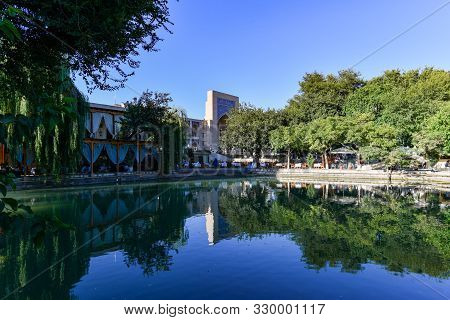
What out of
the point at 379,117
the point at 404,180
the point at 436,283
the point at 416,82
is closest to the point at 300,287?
the point at 436,283

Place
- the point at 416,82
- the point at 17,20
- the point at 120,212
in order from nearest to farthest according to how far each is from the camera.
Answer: the point at 17,20, the point at 120,212, the point at 416,82

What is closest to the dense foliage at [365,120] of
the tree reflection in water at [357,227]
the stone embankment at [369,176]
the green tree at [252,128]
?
the green tree at [252,128]

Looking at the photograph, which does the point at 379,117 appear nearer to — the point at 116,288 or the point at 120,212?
the point at 120,212

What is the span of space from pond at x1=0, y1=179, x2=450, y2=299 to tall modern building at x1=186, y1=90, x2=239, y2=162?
32694 millimetres

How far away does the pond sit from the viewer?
18.9 ft

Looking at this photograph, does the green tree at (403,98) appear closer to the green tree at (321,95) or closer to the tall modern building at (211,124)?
the green tree at (321,95)

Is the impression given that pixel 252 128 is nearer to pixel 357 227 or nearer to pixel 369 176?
pixel 369 176

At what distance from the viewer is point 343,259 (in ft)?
25.1

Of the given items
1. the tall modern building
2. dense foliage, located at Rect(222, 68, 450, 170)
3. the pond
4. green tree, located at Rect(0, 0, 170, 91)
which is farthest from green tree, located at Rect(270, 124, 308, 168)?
green tree, located at Rect(0, 0, 170, 91)

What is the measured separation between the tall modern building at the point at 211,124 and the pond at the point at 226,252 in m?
32.7

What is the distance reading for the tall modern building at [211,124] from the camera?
158 feet

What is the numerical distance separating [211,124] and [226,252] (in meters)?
41.4

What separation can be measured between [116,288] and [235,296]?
1.89 metres

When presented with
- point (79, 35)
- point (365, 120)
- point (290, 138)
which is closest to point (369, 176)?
point (365, 120)
